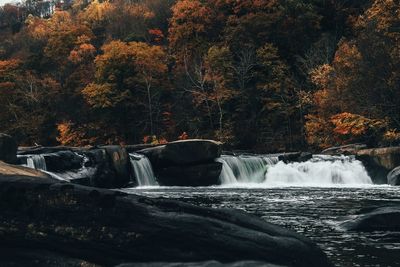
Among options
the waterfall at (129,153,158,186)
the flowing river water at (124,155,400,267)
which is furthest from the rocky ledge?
the waterfall at (129,153,158,186)

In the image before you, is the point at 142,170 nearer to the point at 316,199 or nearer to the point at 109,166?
the point at 109,166

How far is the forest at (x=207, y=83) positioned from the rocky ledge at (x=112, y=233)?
34809 mm

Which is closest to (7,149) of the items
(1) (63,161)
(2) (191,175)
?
(1) (63,161)

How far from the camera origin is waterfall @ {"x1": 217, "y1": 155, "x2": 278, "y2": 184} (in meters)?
35.4

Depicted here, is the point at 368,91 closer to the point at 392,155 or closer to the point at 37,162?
the point at 392,155

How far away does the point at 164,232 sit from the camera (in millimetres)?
8422

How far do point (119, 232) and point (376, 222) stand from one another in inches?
337

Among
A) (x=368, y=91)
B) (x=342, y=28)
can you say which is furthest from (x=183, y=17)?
(x=368, y=91)

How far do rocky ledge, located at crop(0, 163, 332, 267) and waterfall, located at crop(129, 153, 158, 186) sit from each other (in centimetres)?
2574

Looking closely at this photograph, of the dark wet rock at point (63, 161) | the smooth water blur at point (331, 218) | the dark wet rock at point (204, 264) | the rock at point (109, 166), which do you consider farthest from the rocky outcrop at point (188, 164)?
the dark wet rock at point (204, 264)

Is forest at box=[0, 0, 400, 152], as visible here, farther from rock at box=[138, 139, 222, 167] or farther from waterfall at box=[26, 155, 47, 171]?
waterfall at box=[26, 155, 47, 171]

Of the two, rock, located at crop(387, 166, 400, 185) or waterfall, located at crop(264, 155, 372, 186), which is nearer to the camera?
rock, located at crop(387, 166, 400, 185)

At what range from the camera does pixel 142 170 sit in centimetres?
3491

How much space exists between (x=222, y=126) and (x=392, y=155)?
23.0 metres
